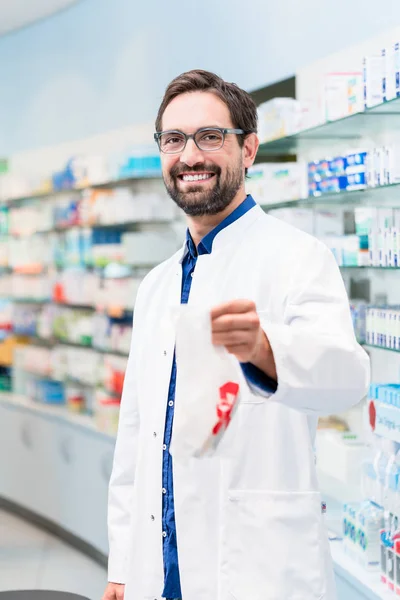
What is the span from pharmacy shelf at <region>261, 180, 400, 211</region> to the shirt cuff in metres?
1.75

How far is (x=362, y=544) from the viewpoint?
11.2 feet

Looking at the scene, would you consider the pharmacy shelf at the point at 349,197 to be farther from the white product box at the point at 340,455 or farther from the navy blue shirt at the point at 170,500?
the navy blue shirt at the point at 170,500

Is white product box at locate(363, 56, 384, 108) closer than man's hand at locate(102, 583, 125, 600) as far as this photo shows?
No

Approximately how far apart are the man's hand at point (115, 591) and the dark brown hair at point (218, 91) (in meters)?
1.18

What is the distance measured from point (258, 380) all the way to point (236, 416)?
7.1 inches

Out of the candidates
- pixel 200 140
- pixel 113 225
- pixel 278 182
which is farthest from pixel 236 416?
pixel 113 225

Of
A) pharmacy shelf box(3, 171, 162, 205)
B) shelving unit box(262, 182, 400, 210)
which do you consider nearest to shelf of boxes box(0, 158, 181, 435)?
pharmacy shelf box(3, 171, 162, 205)

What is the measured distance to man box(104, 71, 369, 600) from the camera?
2002mm

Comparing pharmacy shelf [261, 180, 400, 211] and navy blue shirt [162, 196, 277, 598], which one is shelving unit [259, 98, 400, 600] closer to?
pharmacy shelf [261, 180, 400, 211]

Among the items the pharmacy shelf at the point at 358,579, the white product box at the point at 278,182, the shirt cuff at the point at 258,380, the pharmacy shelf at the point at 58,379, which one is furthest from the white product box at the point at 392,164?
the pharmacy shelf at the point at 58,379

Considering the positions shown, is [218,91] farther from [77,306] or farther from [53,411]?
[53,411]

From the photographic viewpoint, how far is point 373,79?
129 inches

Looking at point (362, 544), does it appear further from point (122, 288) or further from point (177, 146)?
point (122, 288)

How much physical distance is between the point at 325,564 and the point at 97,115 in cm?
504
